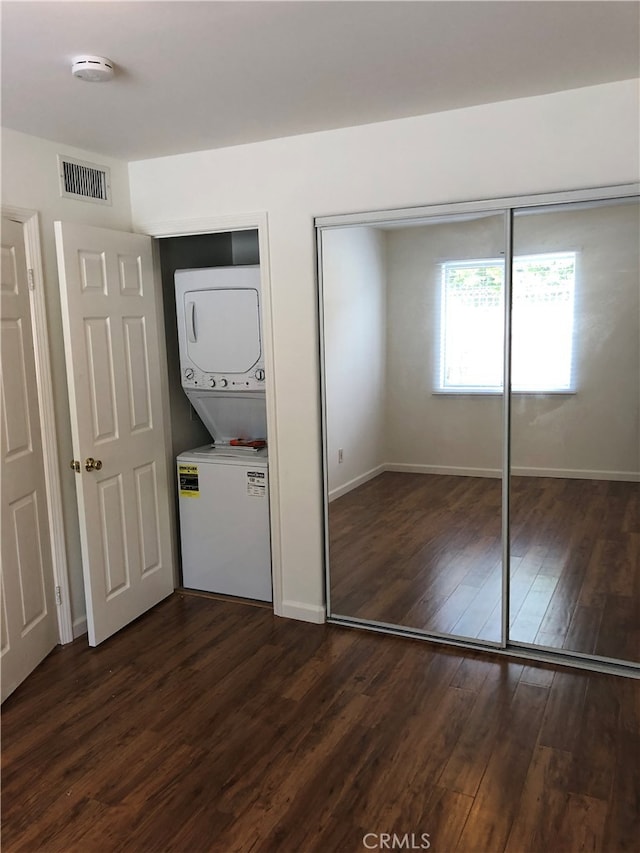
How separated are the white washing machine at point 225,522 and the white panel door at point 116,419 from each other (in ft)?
0.46

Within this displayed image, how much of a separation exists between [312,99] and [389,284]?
888mm

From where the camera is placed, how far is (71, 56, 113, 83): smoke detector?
2137 millimetres

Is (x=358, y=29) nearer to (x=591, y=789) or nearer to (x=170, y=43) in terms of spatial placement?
(x=170, y=43)

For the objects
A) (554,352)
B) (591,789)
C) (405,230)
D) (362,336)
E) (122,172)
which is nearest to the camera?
(591,789)

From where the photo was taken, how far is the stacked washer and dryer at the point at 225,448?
3.56 m

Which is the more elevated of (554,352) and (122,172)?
(122,172)

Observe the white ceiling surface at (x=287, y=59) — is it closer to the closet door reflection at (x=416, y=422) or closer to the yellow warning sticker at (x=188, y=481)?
the closet door reflection at (x=416, y=422)

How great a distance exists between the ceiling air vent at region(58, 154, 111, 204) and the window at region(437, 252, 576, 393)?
1.81m

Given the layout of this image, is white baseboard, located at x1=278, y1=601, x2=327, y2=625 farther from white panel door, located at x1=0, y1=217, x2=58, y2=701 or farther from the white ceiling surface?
the white ceiling surface

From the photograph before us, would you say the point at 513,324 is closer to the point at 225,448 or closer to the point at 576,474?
the point at 576,474

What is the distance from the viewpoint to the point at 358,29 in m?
2.00

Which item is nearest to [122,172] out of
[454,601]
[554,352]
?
[554,352]

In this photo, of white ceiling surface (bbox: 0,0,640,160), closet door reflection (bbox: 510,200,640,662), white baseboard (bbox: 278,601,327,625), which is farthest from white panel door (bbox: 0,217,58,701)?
closet door reflection (bbox: 510,200,640,662)

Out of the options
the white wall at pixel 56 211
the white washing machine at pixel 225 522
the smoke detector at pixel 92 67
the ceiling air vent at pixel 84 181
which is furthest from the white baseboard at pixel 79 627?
the smoke detector at pixel 92 67
